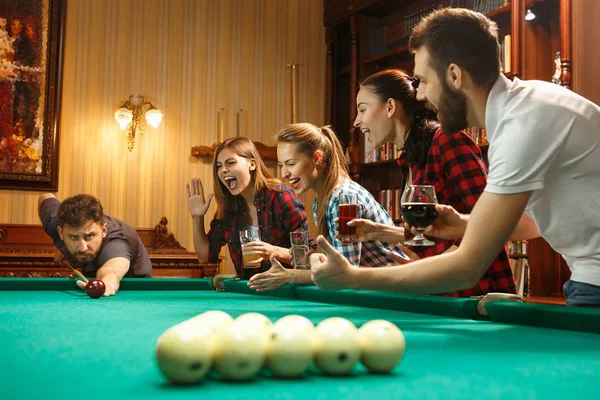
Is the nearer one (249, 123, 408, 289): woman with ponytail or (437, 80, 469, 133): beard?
(437, 80, 469, 133): beard

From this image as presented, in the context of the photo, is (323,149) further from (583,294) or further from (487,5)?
(487,5)

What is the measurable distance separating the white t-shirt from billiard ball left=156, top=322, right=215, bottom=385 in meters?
0.90

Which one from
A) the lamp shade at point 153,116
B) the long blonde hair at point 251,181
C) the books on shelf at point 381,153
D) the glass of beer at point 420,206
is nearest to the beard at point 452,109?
the glass of beer at point 420,206

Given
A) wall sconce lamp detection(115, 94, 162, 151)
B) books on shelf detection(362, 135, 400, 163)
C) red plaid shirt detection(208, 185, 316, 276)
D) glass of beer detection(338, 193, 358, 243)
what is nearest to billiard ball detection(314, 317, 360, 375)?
glass of beer detection(338, 193, 358, 243)

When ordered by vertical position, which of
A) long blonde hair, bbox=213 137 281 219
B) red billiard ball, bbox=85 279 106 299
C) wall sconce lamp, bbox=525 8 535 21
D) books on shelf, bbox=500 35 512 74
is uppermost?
wall sconce lamp, bbox=525 8 535 21

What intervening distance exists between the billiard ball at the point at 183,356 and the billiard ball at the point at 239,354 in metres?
0.02

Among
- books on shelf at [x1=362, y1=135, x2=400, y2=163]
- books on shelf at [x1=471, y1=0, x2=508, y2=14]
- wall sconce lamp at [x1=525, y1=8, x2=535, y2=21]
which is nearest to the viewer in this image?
wall sconce lamp at [x1=525, y1=8, x2=535, y2=21]

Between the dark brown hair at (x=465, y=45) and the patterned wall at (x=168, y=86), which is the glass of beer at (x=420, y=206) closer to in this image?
the dark brown hair at (x=465, y=45)

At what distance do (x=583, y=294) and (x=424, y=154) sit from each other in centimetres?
117

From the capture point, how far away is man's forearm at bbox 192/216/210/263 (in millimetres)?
4520

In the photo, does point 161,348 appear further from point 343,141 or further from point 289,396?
point 343,141

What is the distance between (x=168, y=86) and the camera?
281 inches

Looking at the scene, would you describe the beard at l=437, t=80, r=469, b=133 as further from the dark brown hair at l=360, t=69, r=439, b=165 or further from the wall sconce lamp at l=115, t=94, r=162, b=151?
the wall sconce lamp at l=115, t=94, r=162, b=151

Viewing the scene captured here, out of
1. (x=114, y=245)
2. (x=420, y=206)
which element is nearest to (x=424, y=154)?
(x=420, y=206)
